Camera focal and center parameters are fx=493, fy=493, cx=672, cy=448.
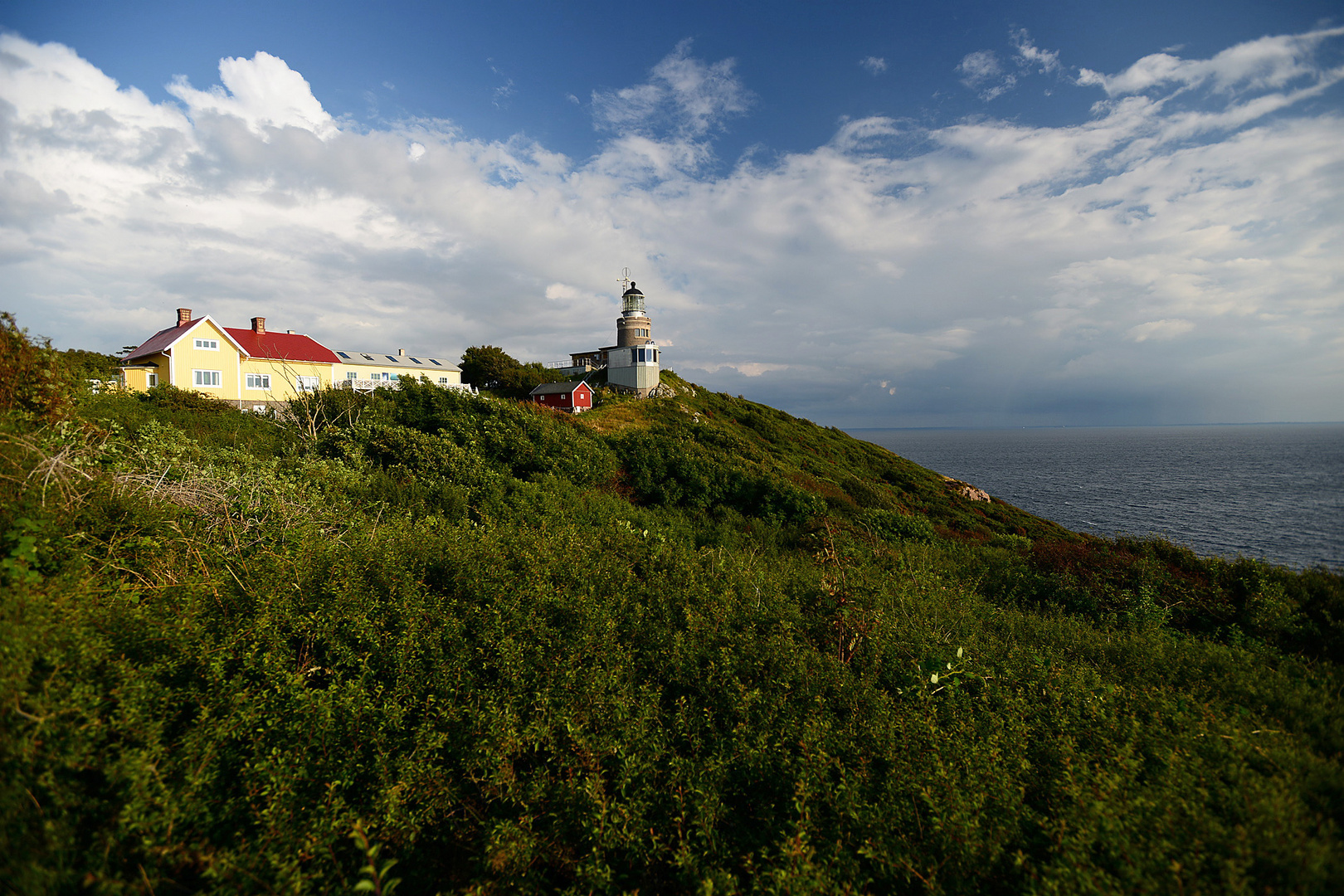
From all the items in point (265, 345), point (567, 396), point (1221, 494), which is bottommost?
point (1221, 494)

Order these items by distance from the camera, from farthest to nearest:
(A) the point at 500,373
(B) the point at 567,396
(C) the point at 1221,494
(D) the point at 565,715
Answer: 1. (A) the point at 500,373
2. (B) the point at 567,396
3. (C) the point at 1221,494
4. (D) the point at 565,715

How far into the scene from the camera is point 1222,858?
9.18 feet

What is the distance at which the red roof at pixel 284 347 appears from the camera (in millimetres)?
32781

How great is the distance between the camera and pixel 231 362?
101 feet

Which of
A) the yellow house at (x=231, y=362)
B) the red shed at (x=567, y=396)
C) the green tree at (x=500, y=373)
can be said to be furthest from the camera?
the green tree at (x=500, y=373)

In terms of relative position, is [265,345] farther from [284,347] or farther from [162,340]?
[162,340]

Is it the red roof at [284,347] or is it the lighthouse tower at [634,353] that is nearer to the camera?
the red roof at [284,347]

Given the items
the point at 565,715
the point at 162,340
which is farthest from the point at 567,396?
the point at 565,715

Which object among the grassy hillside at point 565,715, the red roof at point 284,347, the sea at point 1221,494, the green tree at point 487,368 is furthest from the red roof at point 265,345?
the sea at point 1221,494

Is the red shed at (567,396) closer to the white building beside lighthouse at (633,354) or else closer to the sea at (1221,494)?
the white building beside lighthouse at (633,354)

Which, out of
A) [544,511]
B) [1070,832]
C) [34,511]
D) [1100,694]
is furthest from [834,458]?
[34,511]

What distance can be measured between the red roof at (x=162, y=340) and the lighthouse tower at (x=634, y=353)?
2611cm

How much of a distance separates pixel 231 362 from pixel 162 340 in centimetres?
356

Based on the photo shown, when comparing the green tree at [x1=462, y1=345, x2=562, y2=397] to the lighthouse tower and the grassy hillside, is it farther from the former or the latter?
the grassy hillside
